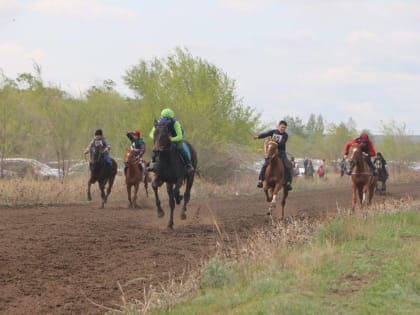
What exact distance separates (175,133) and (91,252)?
5626 mm

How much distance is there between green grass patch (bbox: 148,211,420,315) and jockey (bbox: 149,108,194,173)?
224 inches

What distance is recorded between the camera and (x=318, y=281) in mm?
9648

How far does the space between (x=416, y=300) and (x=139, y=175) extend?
1711 cm

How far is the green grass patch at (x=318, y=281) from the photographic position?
8.33m

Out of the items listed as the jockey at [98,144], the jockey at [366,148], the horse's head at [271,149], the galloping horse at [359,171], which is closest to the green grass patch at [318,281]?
the horse's head at [271,149]

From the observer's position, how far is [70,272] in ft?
37.9

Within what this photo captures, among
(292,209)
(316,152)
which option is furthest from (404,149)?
(292,209)

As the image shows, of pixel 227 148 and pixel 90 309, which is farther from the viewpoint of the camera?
pixel 227 148

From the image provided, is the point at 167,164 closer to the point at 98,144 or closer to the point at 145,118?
the point at 98,144

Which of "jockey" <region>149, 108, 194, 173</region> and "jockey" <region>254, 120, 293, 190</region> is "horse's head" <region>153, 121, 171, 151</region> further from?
"jockey" <region>254, 120, 293, 190</region>

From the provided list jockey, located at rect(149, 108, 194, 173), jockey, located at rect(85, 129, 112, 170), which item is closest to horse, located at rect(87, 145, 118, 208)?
jockey, located at rect(85, 129, 112, 170)

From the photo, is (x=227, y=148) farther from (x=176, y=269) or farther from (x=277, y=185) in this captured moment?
(x=176, y=269)

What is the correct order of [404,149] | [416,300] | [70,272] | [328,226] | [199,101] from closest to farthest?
[416,300], [70,272], [328,226], [199,101], [404,149]

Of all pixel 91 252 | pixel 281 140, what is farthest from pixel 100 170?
pixel 91 252
